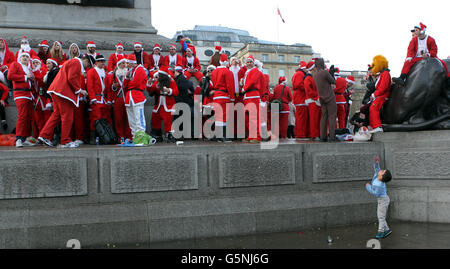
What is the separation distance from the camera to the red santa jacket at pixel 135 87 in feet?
29.3

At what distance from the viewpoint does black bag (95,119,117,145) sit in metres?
8.43

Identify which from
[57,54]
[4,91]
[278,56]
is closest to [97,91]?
[57,54]

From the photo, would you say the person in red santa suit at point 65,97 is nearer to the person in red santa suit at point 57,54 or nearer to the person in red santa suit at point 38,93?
the person in red santa suit at point 38,93

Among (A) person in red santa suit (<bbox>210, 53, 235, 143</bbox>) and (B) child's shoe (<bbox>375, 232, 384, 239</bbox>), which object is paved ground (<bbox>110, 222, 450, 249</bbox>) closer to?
(B) child's shoe (<bbox>375, 232, 384, 239</bbox>)

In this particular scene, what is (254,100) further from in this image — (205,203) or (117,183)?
(117,183)

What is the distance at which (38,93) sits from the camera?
364 inches

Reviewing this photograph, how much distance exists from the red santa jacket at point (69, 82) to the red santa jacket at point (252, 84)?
349cm

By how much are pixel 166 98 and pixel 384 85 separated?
15.5 feet

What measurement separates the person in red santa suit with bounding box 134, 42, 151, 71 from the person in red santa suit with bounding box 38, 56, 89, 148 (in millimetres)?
3155

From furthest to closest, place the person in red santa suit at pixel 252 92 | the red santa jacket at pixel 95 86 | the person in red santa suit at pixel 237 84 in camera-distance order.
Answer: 1. the person in red santa suit at pixel 237 84
2. the person in red santa suit at pixel 252 92
3. the red santa jacket at pixel 95 86

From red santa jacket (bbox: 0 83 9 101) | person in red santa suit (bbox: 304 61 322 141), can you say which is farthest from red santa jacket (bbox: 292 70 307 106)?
red santa jacket (bbox: 0 83 9 101)

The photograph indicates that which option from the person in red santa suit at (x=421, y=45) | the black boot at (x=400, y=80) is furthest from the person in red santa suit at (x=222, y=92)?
the person in red santa suit at (x=421, y=45)

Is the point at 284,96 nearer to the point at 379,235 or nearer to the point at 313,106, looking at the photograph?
the point at 313,106

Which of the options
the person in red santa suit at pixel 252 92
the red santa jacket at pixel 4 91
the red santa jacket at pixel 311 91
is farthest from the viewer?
the red santa jacket at pixel 311 91
